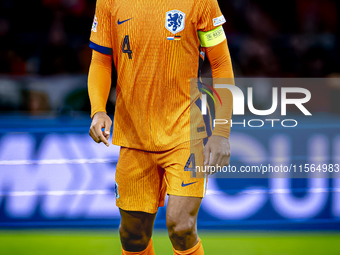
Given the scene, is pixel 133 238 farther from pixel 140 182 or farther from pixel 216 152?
pixel 216 152

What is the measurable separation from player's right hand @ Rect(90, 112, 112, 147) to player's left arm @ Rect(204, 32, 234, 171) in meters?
0.45

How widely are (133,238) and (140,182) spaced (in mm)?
289

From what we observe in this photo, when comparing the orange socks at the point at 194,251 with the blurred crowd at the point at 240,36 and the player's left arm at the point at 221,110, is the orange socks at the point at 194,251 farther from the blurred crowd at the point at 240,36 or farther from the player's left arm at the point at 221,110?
the blurred crowd at the point at 240,36

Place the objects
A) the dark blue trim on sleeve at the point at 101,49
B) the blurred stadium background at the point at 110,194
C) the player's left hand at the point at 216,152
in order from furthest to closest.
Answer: the blurred stadium background at the point at 110,194
the dark blue trim on sleeve at the point at 101,49
the player's left hand at the point at 216,152

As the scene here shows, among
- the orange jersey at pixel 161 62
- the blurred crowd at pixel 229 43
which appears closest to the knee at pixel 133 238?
the orange jersey at pixel 161 62

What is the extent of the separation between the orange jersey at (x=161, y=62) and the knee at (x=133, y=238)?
0.41m

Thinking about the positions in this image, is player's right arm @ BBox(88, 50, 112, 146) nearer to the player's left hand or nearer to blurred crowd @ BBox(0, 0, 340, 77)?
the player's left hand

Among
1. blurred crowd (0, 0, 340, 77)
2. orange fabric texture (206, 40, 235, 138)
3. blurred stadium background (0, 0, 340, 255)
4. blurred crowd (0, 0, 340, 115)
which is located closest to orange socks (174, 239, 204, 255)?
orange fabric texture (206, 40, 235, 138)

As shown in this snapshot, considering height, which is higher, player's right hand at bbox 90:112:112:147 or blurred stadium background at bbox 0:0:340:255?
player's right hand at bbox 90:112:112:147

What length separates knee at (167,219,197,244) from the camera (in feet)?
6.24

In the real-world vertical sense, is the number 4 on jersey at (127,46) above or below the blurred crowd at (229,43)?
above

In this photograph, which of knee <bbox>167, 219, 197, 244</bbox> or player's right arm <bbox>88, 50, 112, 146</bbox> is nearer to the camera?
knee <bbox>167, 219, 197, 244</bbox>

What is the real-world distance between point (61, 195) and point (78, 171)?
0.25 metres

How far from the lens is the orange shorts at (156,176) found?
6.39 ft
